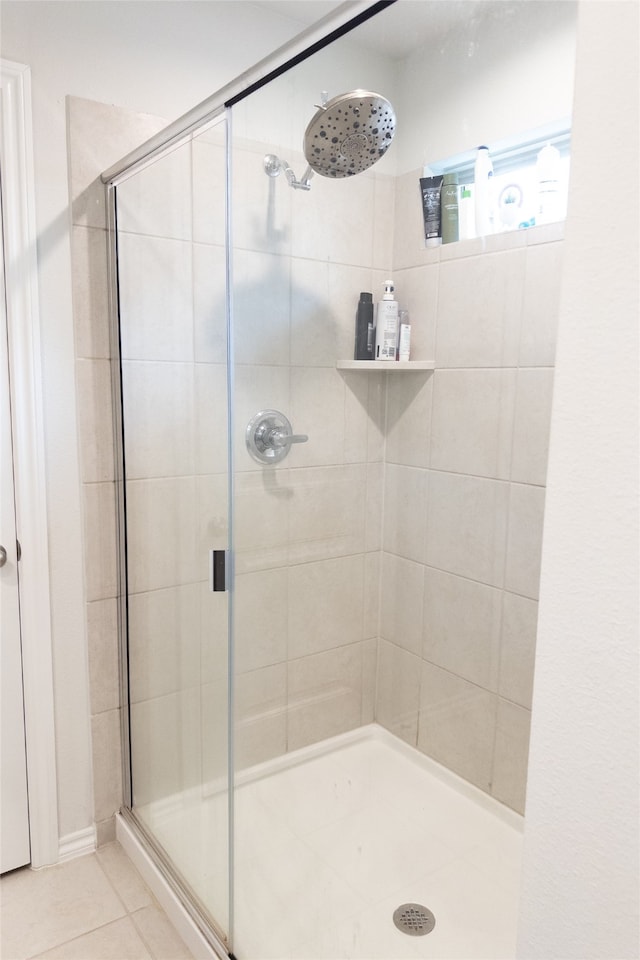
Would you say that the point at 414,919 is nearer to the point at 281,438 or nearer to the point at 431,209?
the point at 281,438

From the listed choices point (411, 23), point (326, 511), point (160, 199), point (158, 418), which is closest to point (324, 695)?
point (326, 511)

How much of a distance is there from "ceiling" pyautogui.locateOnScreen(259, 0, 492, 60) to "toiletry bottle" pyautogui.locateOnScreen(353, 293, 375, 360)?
1.86 feet

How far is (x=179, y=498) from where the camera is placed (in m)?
1.54

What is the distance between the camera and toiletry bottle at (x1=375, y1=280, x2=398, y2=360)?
5.57 feet

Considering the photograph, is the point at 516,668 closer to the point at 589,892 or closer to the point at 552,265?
the point at 552,265

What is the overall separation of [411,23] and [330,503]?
1078mm

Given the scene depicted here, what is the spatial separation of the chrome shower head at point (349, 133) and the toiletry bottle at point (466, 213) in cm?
26

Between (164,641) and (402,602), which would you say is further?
(402,602)

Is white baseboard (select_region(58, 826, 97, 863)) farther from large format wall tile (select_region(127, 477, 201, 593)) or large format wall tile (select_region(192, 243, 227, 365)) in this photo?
large format wall tile (select_region(192, 243, 227, 365))

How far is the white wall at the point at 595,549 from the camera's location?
19.3 inches

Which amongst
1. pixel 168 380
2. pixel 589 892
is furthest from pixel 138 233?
pixel 589 892

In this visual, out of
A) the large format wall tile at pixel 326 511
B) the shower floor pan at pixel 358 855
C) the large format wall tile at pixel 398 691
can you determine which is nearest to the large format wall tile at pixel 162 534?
the large format wall tile at pixel 326 511

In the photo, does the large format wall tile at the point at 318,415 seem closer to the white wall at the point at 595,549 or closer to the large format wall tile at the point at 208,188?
the large format wall tile at the point at 208,188

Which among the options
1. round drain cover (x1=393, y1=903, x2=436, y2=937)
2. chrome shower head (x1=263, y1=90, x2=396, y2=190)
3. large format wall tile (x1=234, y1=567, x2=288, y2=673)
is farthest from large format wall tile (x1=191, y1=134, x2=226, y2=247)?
round drain cover (x1=393, y1=903, x2=436, y2=937)
